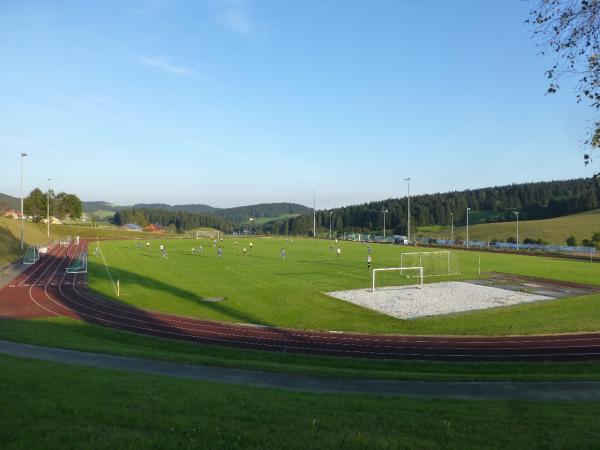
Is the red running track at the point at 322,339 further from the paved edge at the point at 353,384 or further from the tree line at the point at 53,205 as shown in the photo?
the tree line at the point at 53,205

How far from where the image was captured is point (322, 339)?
71.5ft

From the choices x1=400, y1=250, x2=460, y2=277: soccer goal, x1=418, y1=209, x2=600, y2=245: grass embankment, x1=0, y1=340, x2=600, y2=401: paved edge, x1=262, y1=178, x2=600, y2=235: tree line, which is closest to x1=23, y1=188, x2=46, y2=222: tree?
x1=262, y1=178, x2=600, y2=235: tree line

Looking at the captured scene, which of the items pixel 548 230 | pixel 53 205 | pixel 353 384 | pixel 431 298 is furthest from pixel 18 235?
pixel 548 230

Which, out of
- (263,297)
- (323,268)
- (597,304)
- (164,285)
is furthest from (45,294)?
(597,304)

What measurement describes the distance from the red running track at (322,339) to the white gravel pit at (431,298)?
575cm

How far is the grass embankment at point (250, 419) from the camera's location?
662cm

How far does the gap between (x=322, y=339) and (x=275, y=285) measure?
16668 mm

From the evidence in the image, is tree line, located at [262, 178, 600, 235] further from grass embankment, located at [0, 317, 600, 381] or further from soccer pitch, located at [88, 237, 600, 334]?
grass embankment, located at [0, 317, 600, 381]

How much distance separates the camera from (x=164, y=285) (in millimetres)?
38125

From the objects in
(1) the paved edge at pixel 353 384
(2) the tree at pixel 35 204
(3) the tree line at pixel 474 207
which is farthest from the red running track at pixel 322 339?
(3) the tree line at pixel 474 207

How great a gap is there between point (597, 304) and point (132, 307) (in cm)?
3150

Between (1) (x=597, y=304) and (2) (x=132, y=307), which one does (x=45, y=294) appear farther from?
(1) (x=597, y=304)

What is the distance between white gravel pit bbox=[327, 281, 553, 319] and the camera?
28703 millimetres

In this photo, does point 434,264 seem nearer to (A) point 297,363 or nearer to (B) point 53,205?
(A) point 297,363
